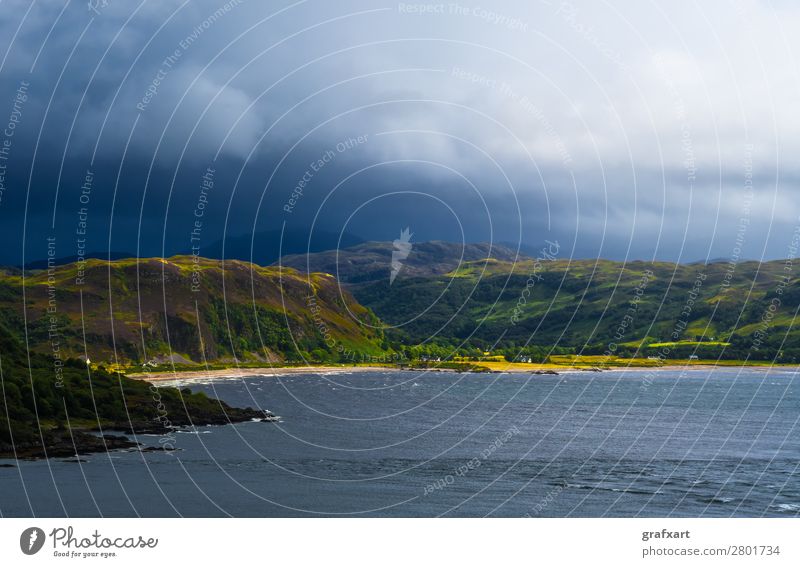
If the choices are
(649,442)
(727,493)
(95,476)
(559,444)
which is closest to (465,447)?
(559,444)

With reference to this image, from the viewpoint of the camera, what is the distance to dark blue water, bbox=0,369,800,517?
212 feet

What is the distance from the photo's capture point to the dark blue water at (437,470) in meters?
64.5

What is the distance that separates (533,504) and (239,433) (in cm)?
5244

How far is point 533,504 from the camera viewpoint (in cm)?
6656

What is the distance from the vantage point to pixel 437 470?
8462cm

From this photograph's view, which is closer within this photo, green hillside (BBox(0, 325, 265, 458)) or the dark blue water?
the dark blue water

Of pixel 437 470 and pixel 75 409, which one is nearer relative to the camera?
pixel 437 470

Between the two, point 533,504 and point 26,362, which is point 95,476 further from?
point 533,504

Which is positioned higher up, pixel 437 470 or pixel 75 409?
pixel 75 409

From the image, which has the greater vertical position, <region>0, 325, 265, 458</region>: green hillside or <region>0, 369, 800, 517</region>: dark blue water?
<region>0, 325, 265, 458</region>: green hillside

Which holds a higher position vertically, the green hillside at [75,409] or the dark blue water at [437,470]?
the green hillside at [75,409]

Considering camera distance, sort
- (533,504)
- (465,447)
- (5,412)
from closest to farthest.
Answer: (533,504), (5,412), (465,447)

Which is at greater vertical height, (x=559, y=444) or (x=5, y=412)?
(x=5, y=412)

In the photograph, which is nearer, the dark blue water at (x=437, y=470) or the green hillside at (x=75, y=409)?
the dark blue water at (x=437, y=470)
